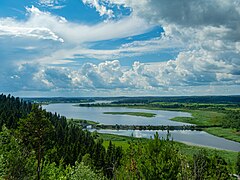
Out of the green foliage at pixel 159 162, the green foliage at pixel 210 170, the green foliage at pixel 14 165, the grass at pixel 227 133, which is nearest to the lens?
the green foliage at pixel 14 165

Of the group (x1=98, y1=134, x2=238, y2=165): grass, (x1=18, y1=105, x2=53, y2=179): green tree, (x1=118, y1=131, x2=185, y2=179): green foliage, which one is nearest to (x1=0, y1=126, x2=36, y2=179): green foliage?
(x1=18, y1=105, x2=53, y2=179): green tree

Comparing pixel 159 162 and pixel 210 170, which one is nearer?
pixel 159 162

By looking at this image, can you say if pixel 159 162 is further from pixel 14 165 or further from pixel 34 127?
pixel 14 165

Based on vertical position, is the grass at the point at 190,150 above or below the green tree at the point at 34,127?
below

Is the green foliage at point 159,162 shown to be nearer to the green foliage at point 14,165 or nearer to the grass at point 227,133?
the green foliage at point 14,165

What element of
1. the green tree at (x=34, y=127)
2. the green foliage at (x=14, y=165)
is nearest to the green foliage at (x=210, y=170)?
the green tree at (x=34, y=127)

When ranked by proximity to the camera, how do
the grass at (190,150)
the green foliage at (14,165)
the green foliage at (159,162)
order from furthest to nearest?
1. the grass at (190,150)
2. the green foliage at (159,162)
3. the green foliage at (14,165)

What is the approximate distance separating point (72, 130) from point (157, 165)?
222 ft

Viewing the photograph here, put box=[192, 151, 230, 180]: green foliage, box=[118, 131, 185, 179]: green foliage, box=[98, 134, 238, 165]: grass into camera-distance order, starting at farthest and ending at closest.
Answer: box=[98, 134, 238, 165]: grass < box=[192, 151, 230, 180]: green foliage < box=[118, 131, 185, 179]: green foliage

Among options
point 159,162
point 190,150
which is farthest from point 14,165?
point 190,150

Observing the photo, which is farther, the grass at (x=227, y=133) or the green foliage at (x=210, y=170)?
the grass at (x=227, y=133)

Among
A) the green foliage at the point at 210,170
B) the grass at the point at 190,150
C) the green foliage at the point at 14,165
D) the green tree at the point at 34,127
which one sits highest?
the green tree at the point at 34,127

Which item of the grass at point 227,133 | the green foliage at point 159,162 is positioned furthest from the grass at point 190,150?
the grass at point 227,133

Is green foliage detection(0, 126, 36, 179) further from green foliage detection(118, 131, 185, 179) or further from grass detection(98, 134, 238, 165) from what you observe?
grass detection(98, 134, 238, 165)
